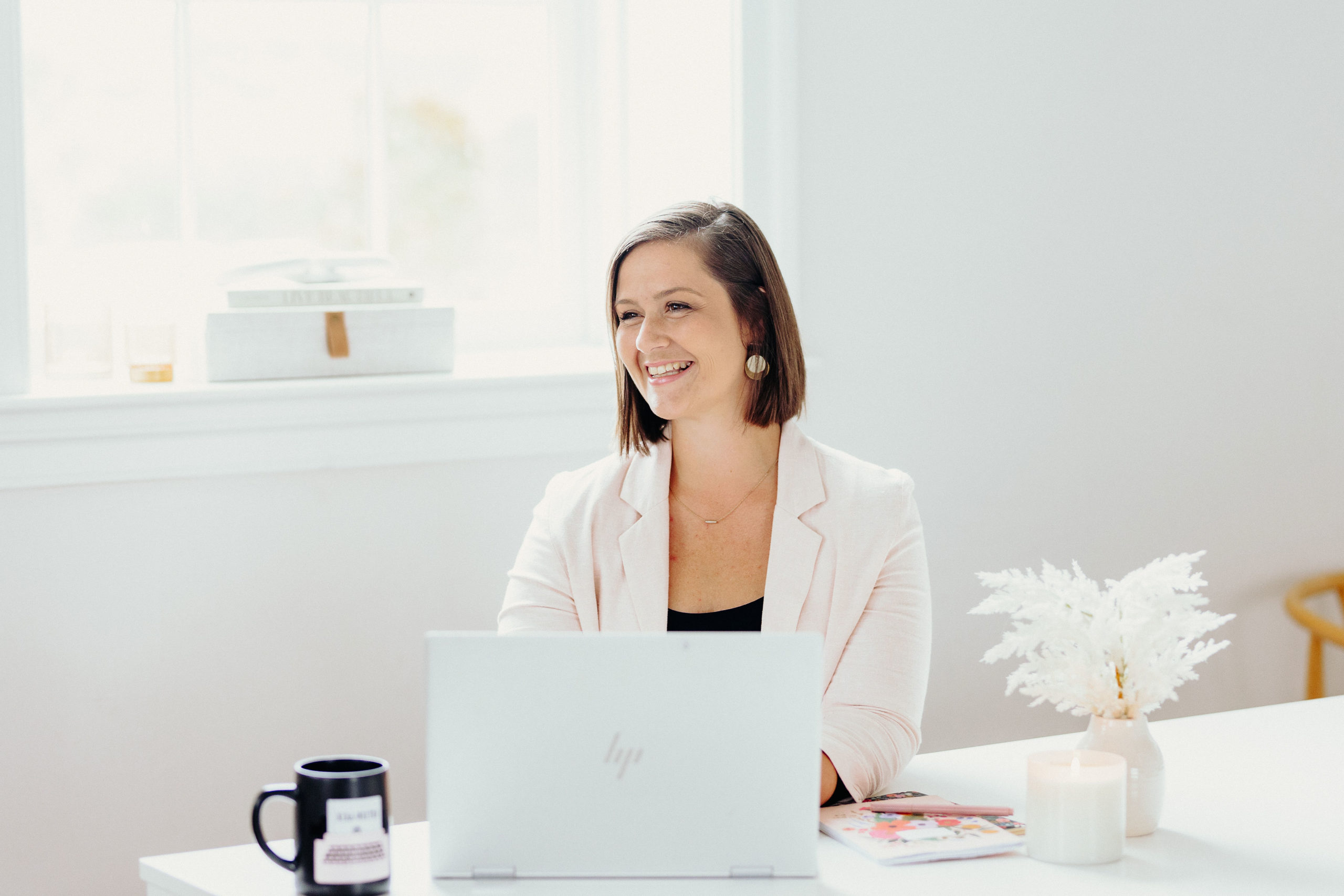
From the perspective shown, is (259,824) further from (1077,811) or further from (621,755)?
(1077,811)

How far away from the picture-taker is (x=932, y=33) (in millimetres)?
2590

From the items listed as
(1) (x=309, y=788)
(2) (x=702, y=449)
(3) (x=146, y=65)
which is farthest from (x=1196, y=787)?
(3) (x=146, y=65)

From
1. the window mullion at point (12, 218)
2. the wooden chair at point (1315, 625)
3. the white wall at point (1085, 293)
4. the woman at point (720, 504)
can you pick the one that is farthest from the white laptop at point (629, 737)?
the wooden chair at point (1315, 625)

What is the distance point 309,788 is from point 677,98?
1701 mm

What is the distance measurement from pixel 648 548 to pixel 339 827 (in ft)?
2.38

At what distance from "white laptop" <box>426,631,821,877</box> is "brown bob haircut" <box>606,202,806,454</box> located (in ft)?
2.60

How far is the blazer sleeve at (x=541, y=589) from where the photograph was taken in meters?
1.84

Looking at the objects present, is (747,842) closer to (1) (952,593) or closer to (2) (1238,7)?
(1) (952,593)

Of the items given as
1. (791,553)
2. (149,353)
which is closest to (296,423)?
(149,353)

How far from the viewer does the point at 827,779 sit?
1529 millimetres

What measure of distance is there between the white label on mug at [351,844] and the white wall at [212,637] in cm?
108

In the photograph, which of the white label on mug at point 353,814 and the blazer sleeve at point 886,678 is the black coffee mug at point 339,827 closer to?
the white label on mug at point 353,814

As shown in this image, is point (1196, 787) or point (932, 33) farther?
point (932, 33)

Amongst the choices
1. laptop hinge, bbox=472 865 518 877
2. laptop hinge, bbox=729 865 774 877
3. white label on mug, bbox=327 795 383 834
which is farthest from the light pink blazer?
white label on mug, bbox=327 795 383 834
